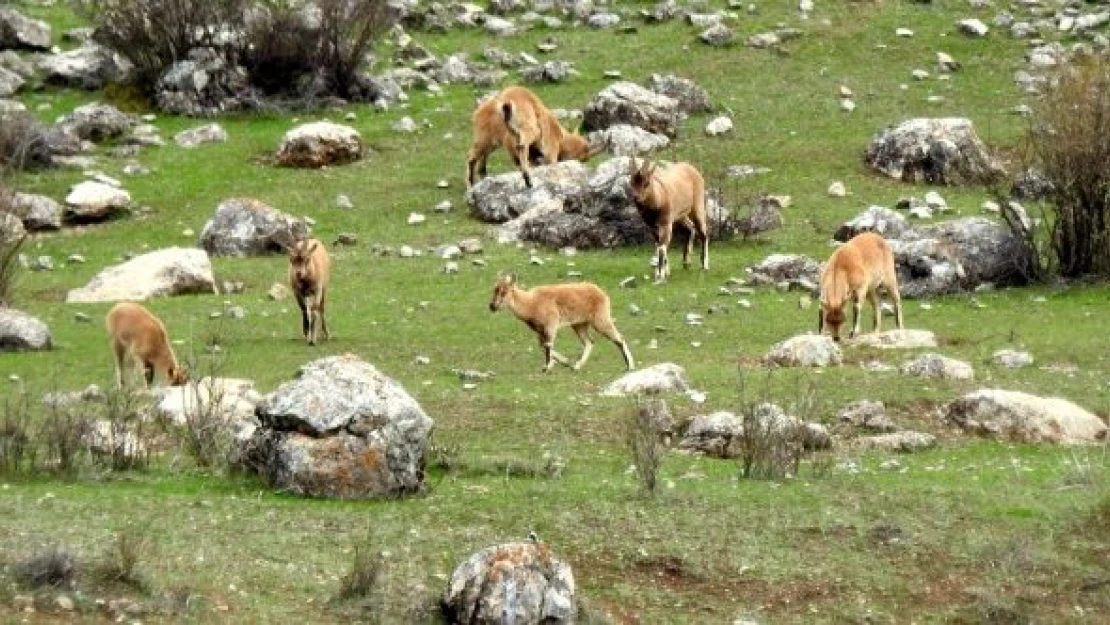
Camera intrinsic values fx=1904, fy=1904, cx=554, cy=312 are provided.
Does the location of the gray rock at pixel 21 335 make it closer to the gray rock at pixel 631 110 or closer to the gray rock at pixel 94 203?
the gray rock at pixel 94 203

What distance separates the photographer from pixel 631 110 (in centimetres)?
3488

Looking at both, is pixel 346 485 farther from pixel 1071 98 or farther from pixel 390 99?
pixel 390 99

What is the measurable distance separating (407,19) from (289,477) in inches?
1128

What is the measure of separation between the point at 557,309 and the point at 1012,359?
524 centimetres

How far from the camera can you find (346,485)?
47.9ft

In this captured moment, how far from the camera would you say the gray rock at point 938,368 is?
20531 mm

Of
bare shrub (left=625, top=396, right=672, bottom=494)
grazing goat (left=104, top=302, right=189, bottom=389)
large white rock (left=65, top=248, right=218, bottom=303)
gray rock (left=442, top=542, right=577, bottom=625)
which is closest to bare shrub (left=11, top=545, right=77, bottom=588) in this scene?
gray rock (left=442, top=542, right=577, bottom=625)

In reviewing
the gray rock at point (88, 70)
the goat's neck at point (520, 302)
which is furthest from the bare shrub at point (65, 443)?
the gray rock at point (88, 70)

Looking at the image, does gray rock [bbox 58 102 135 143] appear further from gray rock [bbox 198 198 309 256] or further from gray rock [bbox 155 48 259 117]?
gray rock [bbox 198 198 309 256]

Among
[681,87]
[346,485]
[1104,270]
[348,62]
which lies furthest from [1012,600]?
[348,62]

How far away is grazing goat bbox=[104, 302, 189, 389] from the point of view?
69.0ft

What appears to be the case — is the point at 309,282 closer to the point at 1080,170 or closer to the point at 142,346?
the point at 142,346

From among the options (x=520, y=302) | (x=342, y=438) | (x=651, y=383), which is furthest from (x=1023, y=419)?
(x=342, y=438)

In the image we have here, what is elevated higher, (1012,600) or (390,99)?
(1012,600)
